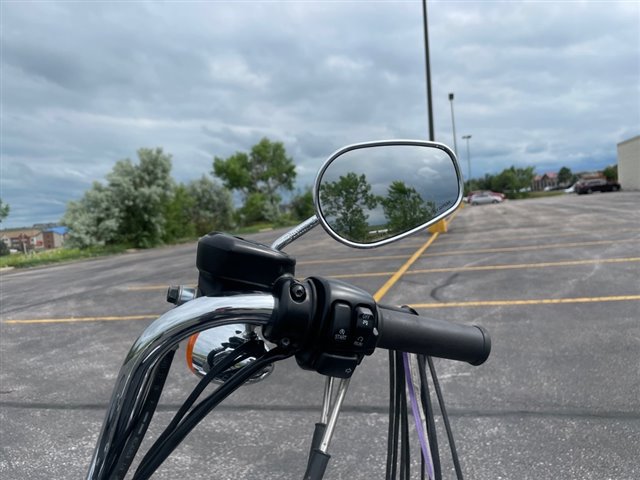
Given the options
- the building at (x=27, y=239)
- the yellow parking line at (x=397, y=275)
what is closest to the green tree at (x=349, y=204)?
the yellow parking line at (x=397, y=275)

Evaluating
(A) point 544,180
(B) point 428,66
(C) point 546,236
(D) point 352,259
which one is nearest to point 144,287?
(D) point 352,259

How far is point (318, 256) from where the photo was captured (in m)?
13.4

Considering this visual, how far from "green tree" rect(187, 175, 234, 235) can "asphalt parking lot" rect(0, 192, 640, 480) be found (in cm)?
3147

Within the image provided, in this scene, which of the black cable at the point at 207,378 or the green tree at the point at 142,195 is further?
the green tree at the point at 142,195

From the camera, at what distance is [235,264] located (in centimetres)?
105

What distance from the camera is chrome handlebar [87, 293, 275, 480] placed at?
93cm

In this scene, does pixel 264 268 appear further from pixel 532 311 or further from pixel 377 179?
pixel 532 311

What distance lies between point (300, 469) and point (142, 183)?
28.3 meters

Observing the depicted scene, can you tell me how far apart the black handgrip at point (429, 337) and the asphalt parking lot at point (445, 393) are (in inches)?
77.3

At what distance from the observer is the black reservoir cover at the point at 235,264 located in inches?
41.2

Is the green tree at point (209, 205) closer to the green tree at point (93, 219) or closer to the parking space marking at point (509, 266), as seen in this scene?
the green tree at point (93, 219)

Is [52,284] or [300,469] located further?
[52,284]

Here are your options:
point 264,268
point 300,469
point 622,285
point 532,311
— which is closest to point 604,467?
point 300,469

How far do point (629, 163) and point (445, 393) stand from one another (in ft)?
193
